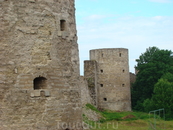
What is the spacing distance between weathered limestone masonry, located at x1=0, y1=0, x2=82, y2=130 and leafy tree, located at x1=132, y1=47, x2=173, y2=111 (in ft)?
87.7

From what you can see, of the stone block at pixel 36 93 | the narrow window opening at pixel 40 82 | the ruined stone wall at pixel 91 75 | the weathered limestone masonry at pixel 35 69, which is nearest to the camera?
the weathered limestone masonry at pixel 35 69

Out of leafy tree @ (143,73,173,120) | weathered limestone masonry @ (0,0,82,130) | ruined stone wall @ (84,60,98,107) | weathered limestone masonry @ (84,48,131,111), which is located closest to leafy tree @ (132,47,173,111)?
weathered limestone masonry @ (84,48,131,111)

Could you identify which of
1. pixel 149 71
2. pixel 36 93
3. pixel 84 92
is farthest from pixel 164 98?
pixel 36 93

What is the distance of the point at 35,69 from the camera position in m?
7.24

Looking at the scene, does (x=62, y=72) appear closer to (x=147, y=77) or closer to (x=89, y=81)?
(x=89, y=81)

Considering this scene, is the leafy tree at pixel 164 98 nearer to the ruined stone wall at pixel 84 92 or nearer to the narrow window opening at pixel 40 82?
the ruined stone wall at pixel 84 92

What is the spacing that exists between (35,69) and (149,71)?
27.9 metres

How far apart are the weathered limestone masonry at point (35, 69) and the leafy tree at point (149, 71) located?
87.7 ft

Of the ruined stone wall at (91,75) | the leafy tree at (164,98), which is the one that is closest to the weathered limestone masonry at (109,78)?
the ruined stone wall at (91,75)

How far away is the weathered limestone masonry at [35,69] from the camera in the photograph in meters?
7.01

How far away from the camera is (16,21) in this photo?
7.21m

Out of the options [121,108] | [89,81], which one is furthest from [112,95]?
[89,81]

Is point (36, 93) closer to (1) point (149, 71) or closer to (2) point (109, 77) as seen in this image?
(2) point (109, 77)

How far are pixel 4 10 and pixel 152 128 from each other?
12877 mm
